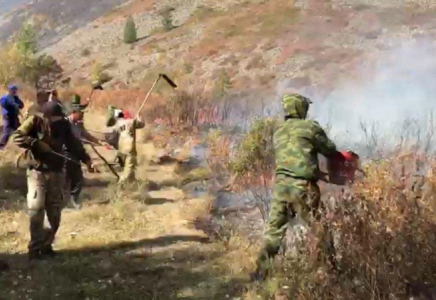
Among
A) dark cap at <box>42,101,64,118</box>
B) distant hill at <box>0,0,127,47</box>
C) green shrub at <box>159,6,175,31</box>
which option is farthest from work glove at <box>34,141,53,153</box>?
distant hill at <box>0,0,127,47</box>

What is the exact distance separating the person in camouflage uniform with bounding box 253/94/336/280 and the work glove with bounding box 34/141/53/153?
188 cm

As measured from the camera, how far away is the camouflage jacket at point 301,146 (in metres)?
4.82

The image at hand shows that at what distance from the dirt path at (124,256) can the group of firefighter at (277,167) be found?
1.04 ft

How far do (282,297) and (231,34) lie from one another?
3167 centimetres

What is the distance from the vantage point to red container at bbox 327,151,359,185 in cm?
475

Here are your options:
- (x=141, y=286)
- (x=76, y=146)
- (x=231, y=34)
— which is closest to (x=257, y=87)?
(x=231, y=34)

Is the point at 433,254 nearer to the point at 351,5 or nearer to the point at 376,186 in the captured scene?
the point at 376,186

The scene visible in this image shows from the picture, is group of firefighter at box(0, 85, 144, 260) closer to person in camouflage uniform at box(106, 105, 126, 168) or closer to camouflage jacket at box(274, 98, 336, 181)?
person in camouflage uniform at box(106, 105, 126, 168)

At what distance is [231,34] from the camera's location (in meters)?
35.3

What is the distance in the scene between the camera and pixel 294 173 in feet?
15.9

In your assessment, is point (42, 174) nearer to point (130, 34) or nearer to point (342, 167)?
point (342, 167)

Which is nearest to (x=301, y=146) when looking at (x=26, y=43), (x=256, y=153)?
(x=256, y=153)

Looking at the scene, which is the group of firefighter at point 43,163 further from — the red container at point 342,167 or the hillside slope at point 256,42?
the hillside slope at point 256,42

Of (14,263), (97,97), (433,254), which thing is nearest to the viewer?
(433,254)
